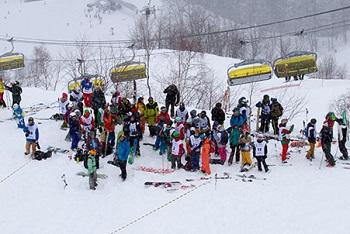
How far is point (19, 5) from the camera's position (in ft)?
341

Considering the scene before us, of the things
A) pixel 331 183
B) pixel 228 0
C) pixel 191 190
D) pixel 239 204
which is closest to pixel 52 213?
pixel 191 190

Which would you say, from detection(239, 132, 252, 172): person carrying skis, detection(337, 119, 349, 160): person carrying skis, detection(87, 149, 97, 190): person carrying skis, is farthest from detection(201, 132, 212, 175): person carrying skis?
detection(337, 119, 349, 160): person carrying skis

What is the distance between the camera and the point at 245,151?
53.8ft

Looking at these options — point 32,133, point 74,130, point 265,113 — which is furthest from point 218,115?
point 32,133

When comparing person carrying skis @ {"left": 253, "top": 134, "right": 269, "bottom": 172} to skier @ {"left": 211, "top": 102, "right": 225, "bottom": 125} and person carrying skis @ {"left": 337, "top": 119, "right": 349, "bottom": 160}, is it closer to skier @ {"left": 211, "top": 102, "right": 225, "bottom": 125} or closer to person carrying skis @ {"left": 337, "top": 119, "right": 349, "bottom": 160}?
skier @ {"left": 211, "top": 102, "right": 225, "bottom": 125}

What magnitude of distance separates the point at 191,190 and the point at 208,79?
91.5ft

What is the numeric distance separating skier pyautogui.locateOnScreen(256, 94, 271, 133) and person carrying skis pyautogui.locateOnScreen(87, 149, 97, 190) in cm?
733

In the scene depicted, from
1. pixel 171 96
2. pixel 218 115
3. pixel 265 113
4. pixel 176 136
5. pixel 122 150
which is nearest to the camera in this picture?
pixel 122 150

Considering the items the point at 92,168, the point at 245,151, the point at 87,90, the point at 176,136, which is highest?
the point at 87,90

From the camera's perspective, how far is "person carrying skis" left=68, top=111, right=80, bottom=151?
1734 centimetres

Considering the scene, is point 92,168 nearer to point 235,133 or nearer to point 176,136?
point 176,136

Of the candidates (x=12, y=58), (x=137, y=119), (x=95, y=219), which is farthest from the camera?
(x=12, y=58)

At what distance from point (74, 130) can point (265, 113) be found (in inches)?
298

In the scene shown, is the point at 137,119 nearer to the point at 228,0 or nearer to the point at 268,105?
the point at 268,105
